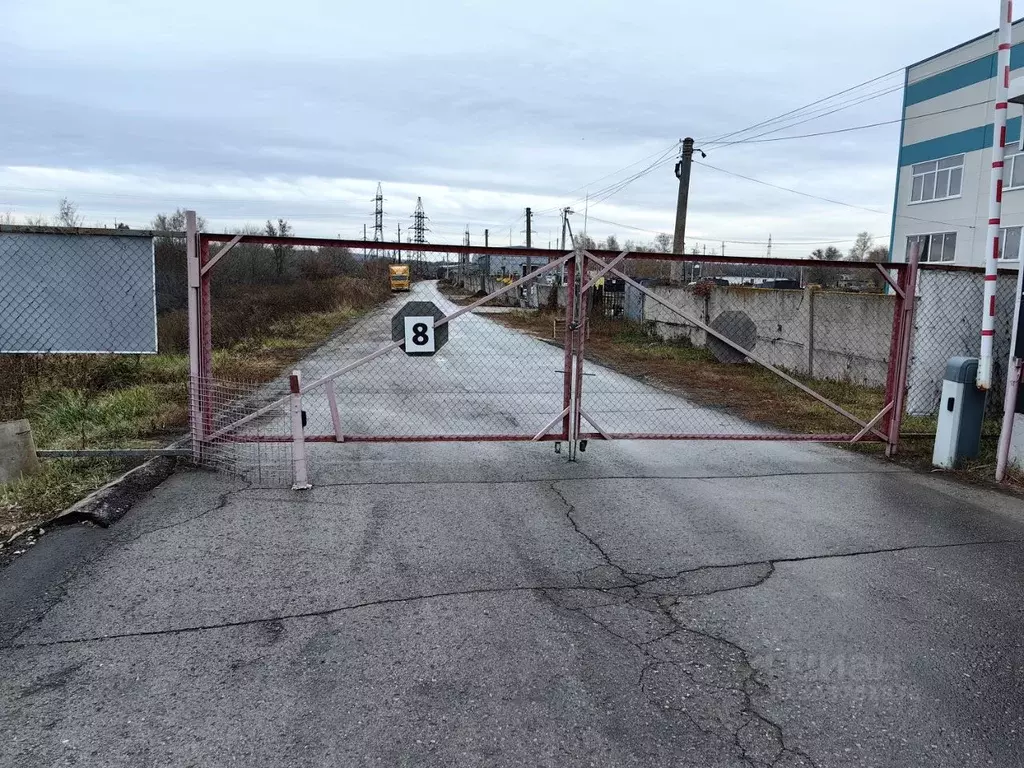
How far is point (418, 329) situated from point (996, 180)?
5489 mm

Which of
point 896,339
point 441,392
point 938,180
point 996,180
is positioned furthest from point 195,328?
point 938,180

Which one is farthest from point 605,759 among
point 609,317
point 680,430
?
point 609,317

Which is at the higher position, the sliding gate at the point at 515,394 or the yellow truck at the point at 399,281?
the yellow truck at the point at 399,281

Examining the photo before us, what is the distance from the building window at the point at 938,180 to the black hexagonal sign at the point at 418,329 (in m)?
33.7

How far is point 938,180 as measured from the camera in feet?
112

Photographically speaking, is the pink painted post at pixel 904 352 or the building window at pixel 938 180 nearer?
the pink painted post at pixel 904 352

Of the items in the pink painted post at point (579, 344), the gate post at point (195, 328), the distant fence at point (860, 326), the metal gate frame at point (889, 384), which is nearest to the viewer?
the gate post at point (195, 328)

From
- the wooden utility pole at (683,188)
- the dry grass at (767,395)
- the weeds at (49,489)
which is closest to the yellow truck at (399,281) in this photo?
the wooden utility pole at (683,188)

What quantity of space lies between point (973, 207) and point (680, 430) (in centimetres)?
2960

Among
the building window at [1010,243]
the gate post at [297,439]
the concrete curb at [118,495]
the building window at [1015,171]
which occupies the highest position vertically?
the building window at [1015,171]

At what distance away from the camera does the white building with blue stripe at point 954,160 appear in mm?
29781

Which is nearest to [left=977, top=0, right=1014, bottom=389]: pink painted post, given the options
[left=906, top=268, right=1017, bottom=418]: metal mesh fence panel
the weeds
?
[left=906, top=268, right=1017, bottom=418]: metal mesh fence panel

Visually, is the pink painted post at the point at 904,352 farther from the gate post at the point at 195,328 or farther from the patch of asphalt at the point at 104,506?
the patch of asphalt at the point at 104,506

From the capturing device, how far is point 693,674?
3.34 meters
